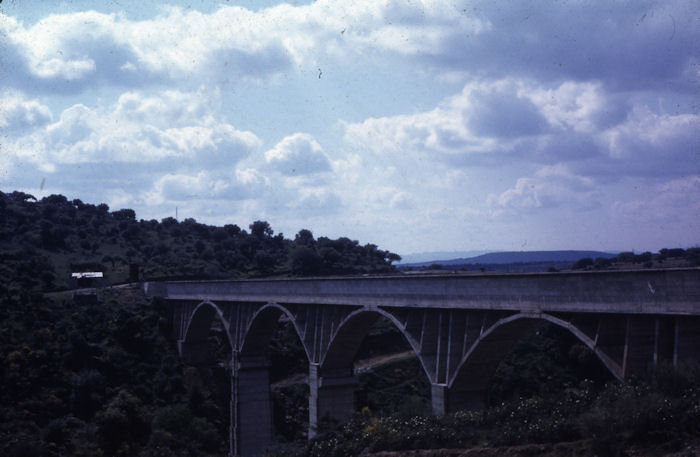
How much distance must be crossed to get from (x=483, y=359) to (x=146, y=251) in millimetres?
84383

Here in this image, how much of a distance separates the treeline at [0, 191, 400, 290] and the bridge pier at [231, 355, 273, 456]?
91.4 feet

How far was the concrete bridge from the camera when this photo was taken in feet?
63.5

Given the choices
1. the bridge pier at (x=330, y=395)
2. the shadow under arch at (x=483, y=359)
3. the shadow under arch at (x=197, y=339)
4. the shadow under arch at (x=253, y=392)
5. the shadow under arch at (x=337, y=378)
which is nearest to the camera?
the shadow under arch at (x=483, y=359)

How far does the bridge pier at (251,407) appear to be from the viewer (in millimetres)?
48812

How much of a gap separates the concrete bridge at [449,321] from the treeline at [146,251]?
2895cm

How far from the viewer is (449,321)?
27.5 metres

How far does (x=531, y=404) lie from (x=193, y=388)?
38.1 meters

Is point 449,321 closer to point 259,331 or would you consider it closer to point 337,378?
point 337,378

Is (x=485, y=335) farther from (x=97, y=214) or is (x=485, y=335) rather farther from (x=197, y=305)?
(x=97, y=214)

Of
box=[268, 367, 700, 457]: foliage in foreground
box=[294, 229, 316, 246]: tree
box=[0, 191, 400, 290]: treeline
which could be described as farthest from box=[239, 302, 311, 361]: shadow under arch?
box=[294, 229, 316, 246]: tree

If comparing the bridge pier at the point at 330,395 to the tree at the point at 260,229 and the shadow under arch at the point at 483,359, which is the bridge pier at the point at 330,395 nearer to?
the shadow under arch at the point at 483,359

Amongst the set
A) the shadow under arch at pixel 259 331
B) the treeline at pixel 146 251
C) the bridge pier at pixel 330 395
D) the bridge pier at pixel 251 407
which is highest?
the treeline at pixel 146 251

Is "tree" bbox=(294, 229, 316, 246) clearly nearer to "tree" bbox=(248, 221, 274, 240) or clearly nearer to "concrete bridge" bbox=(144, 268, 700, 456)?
"tree" bbox=(248, 221, 274, 240)

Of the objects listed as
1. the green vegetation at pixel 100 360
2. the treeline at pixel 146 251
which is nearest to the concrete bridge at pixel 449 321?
the green vegetation at pixel 100 360
